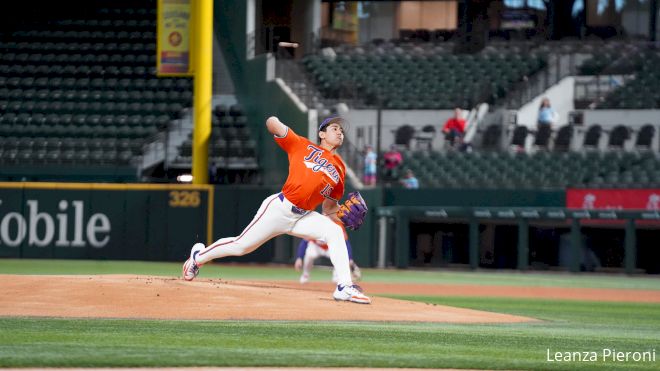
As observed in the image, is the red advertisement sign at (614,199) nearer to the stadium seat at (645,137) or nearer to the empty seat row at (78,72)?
the stadium seat at (645,137)

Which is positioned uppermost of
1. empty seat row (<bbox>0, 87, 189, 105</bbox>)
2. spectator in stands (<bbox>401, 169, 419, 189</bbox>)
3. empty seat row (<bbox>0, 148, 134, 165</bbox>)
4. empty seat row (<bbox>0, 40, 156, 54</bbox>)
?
empty seat row (<bbox>0, 40, 156, 54</bbox>)

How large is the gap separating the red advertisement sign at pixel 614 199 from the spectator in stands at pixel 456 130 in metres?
3.51

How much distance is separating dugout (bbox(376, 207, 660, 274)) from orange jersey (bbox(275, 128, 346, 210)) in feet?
42.8

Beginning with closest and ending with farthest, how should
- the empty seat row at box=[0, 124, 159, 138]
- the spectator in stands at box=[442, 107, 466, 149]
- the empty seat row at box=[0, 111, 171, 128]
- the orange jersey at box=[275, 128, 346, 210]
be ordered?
the orange jersey at box=[275, 128, 346, 210] < the spectator in stands at box=[442, 107, 466, 149] < the empty seat row at box=[0, 124, 159, 138] < the empty seat row at box=[0, 111, 171, 128]

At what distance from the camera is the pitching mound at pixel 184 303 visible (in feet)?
34.0

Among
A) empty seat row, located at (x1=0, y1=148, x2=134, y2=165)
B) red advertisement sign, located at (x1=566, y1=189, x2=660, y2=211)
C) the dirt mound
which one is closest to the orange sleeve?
the dirt mound

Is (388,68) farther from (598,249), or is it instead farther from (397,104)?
(598,249)

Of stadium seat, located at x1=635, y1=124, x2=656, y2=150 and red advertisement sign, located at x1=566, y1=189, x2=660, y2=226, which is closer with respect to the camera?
red advertisement sign, located at x1=566, y1=189, x2=660, y2=226

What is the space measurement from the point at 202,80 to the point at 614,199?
8738 mm

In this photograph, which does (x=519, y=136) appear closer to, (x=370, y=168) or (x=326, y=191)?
(x=370, y=168)

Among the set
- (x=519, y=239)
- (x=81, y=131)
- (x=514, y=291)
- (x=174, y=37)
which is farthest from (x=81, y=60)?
(x=514, y=291)

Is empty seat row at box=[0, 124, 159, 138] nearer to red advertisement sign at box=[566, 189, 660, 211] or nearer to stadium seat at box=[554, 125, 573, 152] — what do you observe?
stadium seat at box=[554, 125, 573, 152]

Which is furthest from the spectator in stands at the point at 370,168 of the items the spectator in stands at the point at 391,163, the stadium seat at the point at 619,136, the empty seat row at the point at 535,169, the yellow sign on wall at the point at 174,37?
the stadium seat at the point at 619,136

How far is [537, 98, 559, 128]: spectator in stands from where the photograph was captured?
27.0 meters
